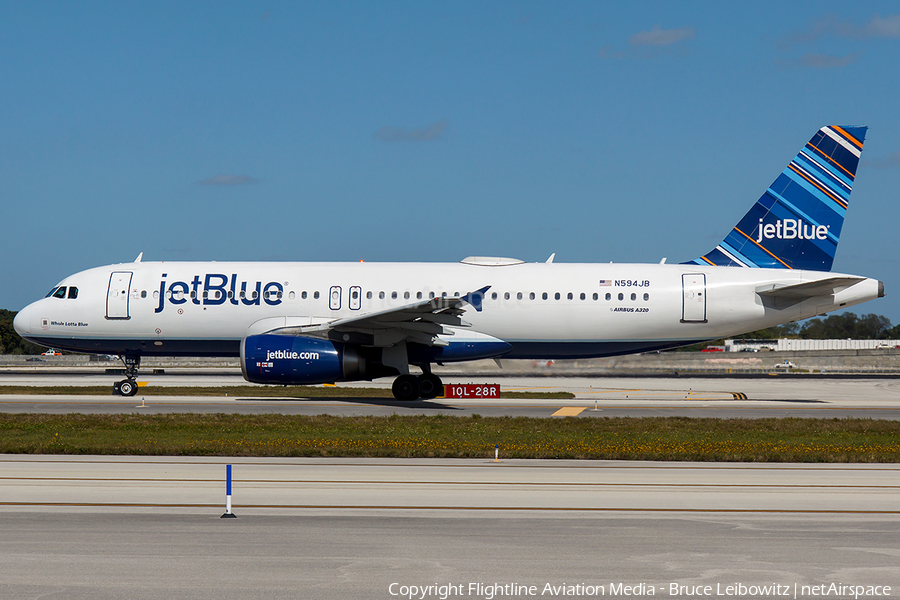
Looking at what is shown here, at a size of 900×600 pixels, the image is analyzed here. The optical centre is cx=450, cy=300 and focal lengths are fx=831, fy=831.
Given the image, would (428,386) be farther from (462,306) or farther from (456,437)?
(456,437)

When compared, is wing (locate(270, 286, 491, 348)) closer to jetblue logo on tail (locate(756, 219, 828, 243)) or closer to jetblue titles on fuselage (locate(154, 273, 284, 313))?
jetblue titles on fuselage (locate(154, 273, 284, 313))

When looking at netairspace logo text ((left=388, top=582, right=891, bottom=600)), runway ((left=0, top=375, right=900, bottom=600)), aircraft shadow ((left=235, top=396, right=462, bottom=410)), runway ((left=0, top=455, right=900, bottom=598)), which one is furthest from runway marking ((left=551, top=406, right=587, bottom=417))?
netairspace logo text ((left=388, top=582, right=891, bottom=600))

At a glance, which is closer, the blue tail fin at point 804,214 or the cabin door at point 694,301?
the cabin door at point 694,301

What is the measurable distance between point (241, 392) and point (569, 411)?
13.4 meters

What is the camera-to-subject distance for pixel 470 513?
1061 cm

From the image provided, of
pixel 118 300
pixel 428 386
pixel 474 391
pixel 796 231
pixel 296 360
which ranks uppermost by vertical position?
pixel 796 231

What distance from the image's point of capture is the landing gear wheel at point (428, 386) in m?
28.7

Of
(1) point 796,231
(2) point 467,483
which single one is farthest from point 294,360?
(1) point 796,231

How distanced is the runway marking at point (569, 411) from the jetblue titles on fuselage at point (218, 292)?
11.2 metres

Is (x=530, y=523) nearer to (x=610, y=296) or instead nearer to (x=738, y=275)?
(x=610, y=296)

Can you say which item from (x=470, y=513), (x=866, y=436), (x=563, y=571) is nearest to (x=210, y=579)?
(x=563, y=571)

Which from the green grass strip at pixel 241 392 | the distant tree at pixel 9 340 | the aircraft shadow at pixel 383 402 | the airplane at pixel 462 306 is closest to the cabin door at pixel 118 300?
the airplane at pixel 462 306

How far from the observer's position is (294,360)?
26.4m

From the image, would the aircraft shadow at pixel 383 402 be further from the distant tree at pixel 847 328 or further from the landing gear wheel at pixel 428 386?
the distant tree at pixel 847 328
